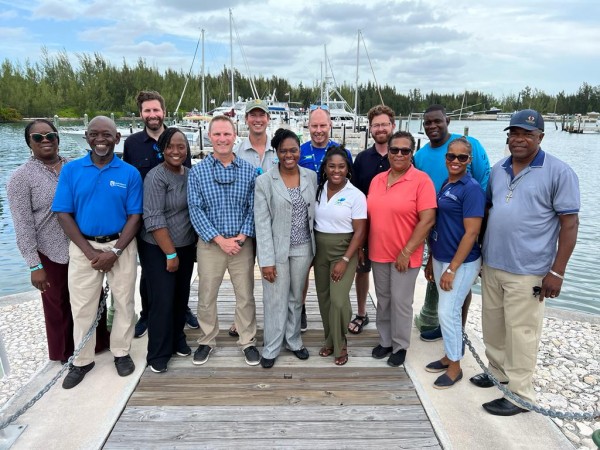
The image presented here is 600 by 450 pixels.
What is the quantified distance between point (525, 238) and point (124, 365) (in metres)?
3.42

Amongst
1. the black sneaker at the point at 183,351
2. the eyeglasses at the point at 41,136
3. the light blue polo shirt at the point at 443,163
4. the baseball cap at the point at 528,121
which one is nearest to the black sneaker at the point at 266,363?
the black sneaker at the point at 183,351

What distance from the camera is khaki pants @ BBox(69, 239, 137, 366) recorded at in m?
3.43

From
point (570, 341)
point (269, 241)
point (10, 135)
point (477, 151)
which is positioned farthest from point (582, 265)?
point (10, 135)

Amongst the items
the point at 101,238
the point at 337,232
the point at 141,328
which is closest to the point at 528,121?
the point at 337,232

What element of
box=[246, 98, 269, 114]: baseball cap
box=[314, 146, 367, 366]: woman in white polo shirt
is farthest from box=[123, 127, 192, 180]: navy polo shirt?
box=[314, 146, 367, 366]: woman in white polo shirt

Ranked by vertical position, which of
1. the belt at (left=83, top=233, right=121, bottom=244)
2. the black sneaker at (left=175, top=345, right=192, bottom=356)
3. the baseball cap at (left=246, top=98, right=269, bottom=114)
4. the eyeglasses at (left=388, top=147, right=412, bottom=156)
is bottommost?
the black sneaker at (left=175, top=345, right=192, bottom=356)

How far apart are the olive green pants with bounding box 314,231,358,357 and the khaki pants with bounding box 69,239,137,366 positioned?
5.29 feet

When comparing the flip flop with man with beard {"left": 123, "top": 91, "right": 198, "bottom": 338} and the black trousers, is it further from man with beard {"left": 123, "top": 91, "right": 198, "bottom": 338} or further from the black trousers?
man with beard {"left": 123, "top": 91, "right": 198, "bottom": 338}

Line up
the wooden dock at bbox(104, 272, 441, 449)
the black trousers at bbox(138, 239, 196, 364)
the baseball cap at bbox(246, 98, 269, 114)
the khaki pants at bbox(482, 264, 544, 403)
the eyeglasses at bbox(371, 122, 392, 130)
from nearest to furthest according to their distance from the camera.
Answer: the wooden dock at bbox(104, 272, 441, 449), the khaki pants at bbox(482, 264, 544, 403), the black trousers at bbox(138, 239, 196, 364), the baseball cap at bbox(246, 98, 269, 114), the eyeglasses at bbox(371, 122, 392, 130)

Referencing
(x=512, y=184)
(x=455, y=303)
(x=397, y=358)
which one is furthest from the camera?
(x=397, y=358)

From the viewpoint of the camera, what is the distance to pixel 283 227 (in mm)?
3482

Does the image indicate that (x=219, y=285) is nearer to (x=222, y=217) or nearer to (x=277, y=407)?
(x=222, y=217)

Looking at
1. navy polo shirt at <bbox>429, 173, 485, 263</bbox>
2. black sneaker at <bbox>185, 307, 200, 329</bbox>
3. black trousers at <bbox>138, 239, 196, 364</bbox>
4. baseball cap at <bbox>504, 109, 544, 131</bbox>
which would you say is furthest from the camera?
black sneaker at <bbox>185, 307, 200, 329</bbox>

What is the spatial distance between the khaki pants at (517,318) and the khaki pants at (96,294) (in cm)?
297
